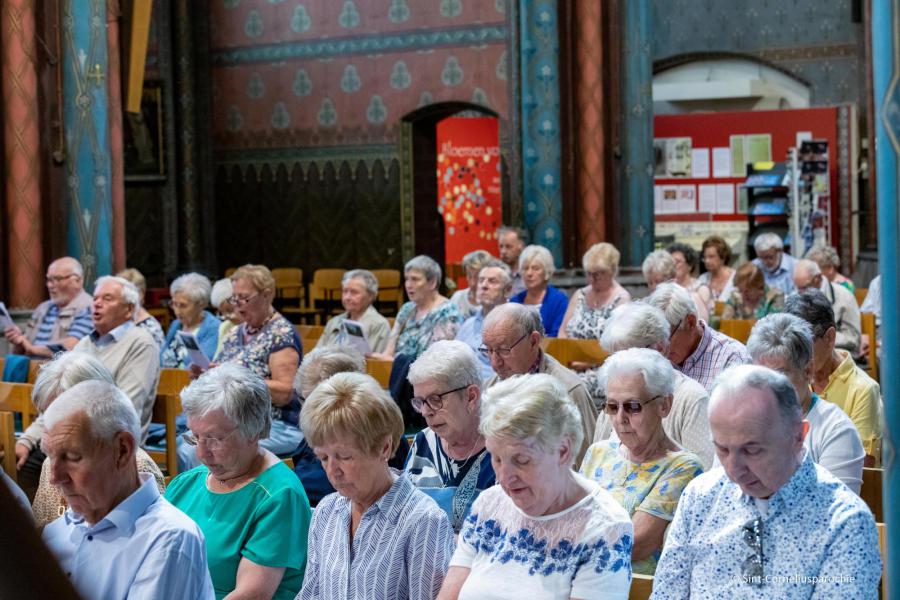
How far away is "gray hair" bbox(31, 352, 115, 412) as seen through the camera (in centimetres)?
466

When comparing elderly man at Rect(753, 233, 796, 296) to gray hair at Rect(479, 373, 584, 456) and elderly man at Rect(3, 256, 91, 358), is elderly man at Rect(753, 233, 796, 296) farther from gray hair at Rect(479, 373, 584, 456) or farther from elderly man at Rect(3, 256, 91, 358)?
gray hair at Rect(479, 373, 584, 456)

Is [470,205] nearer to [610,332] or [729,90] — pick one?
[729,90]

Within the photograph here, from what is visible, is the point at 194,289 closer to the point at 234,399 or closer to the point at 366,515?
the point at 234,399

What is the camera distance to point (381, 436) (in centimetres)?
340

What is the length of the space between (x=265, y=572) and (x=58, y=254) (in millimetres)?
7285

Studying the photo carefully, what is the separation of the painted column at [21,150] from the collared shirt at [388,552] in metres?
7.17

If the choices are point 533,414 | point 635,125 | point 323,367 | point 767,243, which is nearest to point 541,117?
point 635,125

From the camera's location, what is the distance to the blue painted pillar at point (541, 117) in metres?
12.4

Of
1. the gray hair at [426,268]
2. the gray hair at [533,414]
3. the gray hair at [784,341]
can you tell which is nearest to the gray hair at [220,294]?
the gray hair at [426,268]

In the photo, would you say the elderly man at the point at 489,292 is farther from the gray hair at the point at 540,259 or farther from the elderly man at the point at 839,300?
the elderly man at the point at 839,300

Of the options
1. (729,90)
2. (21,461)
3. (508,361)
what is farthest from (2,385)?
(729,90)

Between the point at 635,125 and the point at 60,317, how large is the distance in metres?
6.42

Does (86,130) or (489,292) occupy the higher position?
(86,130)

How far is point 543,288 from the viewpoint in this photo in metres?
8.44
